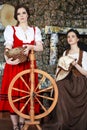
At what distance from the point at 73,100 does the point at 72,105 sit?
61mm

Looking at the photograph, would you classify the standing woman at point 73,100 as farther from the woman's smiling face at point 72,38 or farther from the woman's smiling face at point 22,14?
the woman's smiling face at point 22,14

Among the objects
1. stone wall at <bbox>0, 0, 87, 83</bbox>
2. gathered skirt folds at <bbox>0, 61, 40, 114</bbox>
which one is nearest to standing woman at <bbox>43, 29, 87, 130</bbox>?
gathered skirt folds at <bbox>0, 61, 40, 114</bbox>

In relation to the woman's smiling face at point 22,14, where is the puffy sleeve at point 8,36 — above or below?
below

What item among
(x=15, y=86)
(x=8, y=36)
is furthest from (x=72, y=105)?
(x=8, y=36)

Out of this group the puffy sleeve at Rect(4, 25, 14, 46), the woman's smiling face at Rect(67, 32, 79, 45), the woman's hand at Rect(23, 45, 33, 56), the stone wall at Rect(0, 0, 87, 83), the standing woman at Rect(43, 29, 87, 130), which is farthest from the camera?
the stone wall at Rect(0, 0, 87, 83)

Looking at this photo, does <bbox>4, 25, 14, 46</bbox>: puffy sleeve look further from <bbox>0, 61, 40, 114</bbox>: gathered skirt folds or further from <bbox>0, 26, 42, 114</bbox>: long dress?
<bbox>0, 61, 40, 114</bbox>: gathered skirt folds

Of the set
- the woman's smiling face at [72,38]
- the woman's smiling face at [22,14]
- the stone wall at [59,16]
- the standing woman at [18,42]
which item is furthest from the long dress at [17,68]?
the stone wall at [59,16]

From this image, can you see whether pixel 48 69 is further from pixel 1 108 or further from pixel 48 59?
pixel 1 108

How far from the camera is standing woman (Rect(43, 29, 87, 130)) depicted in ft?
13.9

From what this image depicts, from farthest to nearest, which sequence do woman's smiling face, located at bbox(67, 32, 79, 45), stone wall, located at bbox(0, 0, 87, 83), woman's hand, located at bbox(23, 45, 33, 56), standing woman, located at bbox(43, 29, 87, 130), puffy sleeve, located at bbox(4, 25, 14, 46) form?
stone wall, located at bbox(0, 0, 87, 83), woman's smiling face, located at bbox(67, 32, 79, 45), standing woman, located at bbox(43, 29, 87, 130), puffy sleeve, located at bbox(4, 25, 14, 46), woman's hand, located at bbox(23, 45, 33, 56)

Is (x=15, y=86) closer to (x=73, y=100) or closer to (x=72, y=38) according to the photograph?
(x=73, y=100)

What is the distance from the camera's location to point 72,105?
4301 mm

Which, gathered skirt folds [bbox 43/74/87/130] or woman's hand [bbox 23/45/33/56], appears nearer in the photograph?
woman's hand [bbox 23/45/33/56]

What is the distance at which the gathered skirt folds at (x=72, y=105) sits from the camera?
4.26 meters
